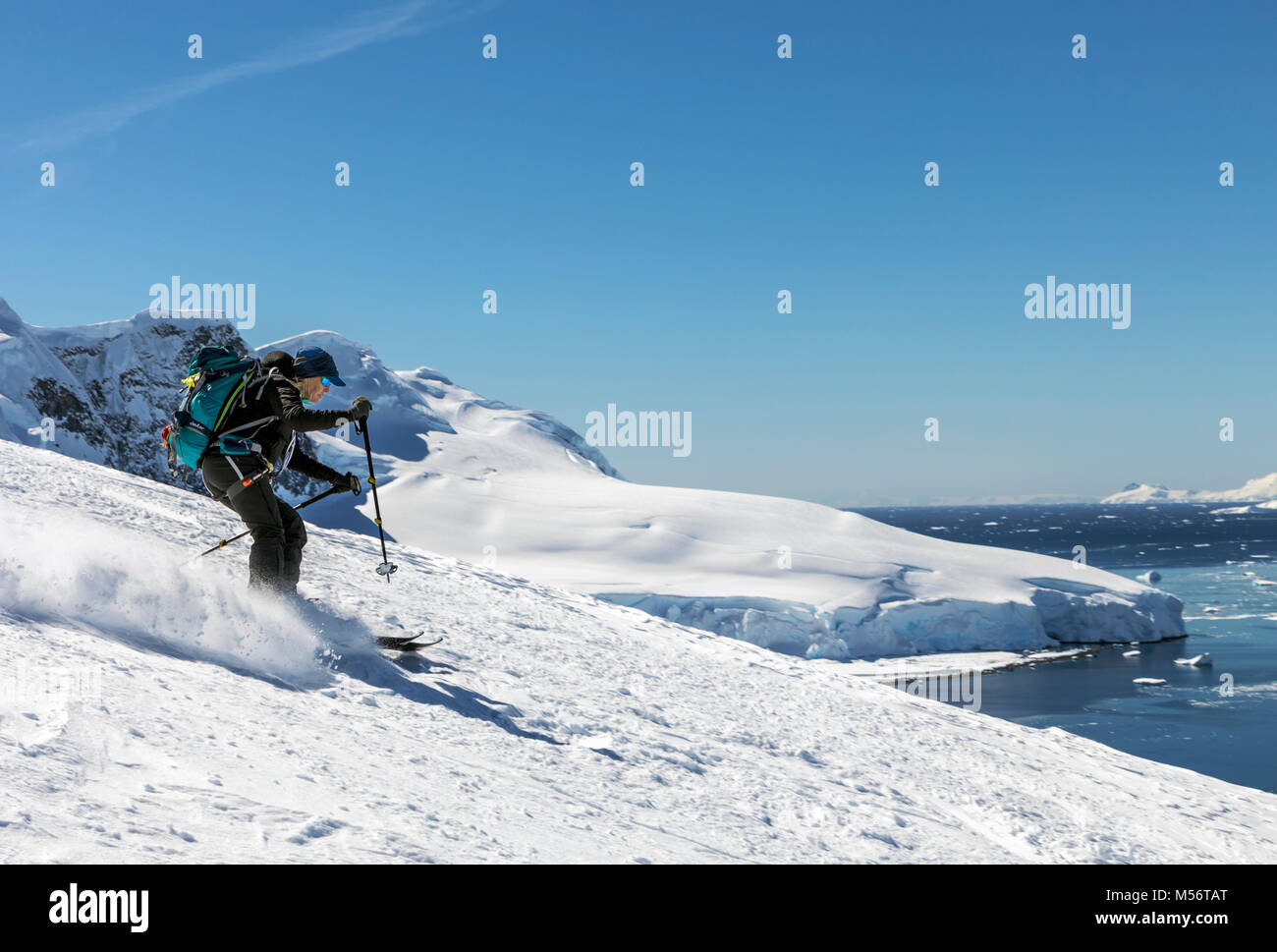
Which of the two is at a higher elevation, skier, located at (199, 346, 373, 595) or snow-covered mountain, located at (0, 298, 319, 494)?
snow-covered mountain, located at (0, 298, 319, 494)

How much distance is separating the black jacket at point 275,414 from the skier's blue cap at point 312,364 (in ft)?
0.19

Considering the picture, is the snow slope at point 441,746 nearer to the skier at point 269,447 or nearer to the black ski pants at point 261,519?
the black ski pants at point 261,519

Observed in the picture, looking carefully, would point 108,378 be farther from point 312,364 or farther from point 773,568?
point 312,364

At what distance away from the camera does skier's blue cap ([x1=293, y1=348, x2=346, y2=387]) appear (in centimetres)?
566

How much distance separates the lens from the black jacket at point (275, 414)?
17.4ft

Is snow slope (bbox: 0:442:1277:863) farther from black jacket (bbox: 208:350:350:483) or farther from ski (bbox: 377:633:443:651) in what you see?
black jacket (bbox: 208:350:350:483)

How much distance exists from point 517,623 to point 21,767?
21.0 ft

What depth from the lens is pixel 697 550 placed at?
4672 cm

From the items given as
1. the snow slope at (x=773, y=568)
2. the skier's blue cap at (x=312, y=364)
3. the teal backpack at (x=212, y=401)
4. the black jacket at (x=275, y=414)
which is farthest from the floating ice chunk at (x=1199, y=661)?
the teal backpack at (x=212, y=401)

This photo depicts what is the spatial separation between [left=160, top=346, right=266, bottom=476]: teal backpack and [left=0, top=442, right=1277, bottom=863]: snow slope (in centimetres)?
100

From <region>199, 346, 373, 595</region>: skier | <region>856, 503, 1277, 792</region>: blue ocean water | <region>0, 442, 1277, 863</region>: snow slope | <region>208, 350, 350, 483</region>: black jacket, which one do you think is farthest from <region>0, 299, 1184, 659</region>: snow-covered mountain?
<region>208, 350, 350, 483</region>: black jacket

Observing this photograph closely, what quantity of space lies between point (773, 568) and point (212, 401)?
3929 centimetres

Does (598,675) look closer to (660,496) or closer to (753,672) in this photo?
(753,672)
